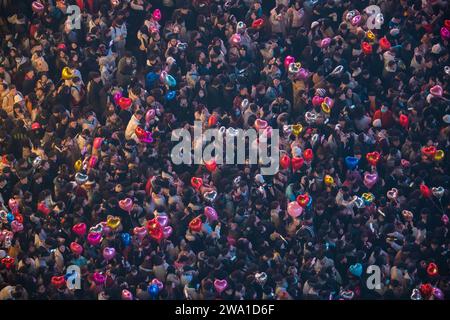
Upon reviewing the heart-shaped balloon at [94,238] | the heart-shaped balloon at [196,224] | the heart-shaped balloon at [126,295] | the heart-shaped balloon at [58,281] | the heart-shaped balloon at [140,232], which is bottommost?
the heart-shaped balloon at [126,295]

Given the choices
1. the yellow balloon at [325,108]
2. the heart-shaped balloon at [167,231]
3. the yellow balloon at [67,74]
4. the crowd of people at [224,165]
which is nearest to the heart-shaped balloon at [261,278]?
the crowd of people at [224,165]

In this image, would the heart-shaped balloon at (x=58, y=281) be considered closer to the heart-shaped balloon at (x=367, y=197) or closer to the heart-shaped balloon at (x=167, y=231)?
the heart-shaped balloon at (x=167, y=231)

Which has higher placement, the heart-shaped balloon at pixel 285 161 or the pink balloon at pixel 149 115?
the pink balloon at pixel 149 115

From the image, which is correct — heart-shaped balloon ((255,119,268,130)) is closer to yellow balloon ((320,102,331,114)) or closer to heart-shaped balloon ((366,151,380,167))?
yellow balloon ((320,102,331,114))
